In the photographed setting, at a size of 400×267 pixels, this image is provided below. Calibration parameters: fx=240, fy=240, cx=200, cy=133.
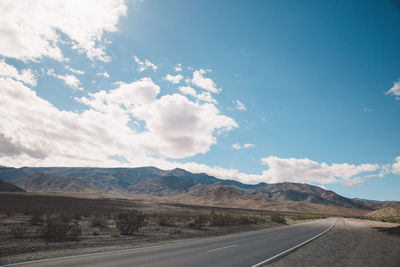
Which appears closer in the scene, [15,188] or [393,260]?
Answer: [393,260]

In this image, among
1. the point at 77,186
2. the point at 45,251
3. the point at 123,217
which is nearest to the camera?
the point at 45,251

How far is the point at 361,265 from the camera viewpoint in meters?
9.72

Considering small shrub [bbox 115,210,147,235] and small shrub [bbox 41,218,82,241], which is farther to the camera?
small shrub [bbox 115,210,147,235]

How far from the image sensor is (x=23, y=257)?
9500mm

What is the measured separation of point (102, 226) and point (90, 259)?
14154 millimetres

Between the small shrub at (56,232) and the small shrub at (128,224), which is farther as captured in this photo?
the small shrub at (128,224)

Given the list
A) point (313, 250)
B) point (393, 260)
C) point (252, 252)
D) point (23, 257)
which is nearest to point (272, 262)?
point (252, 252)

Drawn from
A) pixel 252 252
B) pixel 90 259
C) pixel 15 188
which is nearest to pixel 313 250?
pixel 252 252

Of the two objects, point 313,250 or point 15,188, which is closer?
point 313,250

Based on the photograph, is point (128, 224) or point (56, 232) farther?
point (128, 224)

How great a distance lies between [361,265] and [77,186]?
216 metres

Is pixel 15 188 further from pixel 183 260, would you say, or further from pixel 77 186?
pixel 183 260

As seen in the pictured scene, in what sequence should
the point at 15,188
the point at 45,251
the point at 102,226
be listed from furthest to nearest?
the point at 15,188
the point at 102,226
the point at 45,251

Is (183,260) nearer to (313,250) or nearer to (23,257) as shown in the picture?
(23,257)
